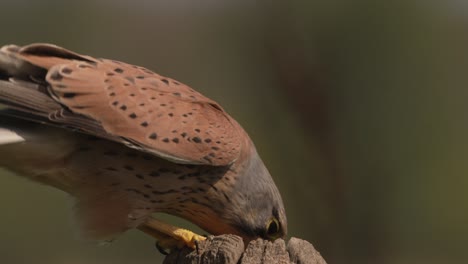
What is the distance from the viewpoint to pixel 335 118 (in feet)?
24.8

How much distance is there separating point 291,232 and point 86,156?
10.9 ft

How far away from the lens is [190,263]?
4160 millimetres

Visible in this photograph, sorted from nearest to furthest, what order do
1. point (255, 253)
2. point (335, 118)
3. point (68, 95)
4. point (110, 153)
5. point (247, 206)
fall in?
point (255, 253) → point (68, 95) → point (110, 153) → point (247, 206) → point (335, 118)

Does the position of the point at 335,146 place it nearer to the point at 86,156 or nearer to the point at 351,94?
the point at 351,94

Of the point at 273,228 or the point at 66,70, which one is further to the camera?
the point at 273,228

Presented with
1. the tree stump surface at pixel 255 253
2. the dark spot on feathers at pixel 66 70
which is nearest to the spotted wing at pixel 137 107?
the dark spot on feathers at pixel 66 70

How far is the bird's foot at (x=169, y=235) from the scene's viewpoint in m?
4.45

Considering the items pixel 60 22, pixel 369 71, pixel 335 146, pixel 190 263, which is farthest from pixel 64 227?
pixel 190 263

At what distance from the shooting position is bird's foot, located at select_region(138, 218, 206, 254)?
445 cm

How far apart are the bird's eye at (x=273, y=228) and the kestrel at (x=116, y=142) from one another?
0.23 metres

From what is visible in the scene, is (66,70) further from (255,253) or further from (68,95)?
(255,253)

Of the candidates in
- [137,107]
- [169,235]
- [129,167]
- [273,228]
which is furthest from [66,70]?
[273,228]

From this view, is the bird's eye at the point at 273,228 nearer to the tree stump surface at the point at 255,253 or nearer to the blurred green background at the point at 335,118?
the tree stump surface at the point at 255,253

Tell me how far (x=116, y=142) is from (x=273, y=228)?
1160 mm
